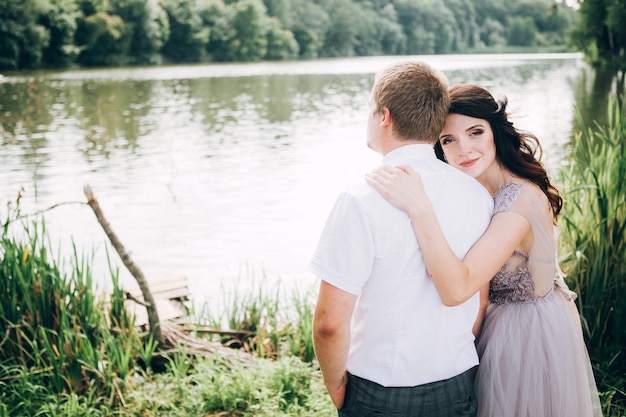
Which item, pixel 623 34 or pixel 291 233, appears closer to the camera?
pixel 291 233

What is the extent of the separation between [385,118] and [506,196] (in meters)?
0.66

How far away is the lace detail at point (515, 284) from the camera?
2.28m

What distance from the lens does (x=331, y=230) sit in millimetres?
1675

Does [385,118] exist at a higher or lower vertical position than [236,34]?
lower

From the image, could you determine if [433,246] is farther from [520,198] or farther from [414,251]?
[520,198]

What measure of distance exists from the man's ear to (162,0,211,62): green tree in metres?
75.8

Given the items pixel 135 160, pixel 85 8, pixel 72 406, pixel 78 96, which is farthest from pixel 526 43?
pixel 72 406

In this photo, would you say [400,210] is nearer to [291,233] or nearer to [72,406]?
[72,406]

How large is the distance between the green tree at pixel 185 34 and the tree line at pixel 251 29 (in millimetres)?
121

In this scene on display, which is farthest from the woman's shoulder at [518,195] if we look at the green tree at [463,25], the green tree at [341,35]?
the green tree at [463,25]

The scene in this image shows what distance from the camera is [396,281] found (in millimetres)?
1729

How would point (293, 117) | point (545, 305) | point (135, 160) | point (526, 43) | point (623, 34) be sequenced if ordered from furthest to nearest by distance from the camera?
point (526, 43) → point (623, 34) → point (293, 117) → point (135, 160) → point (545, 305)

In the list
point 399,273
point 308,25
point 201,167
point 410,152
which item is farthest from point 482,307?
point 308,25

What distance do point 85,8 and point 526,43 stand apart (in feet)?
259
